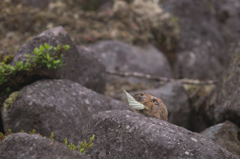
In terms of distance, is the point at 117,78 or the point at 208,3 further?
the point at 208,3

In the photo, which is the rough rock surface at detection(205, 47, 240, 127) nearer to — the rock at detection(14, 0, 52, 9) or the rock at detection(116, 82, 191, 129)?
the rock at detection(116, 82, 191, 129)

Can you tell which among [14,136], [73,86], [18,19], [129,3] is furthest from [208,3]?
[14,136]

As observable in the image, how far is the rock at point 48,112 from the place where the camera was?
413 cm

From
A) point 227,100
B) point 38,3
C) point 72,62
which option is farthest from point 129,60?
point 38,3

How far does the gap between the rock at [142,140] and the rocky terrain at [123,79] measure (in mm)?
12

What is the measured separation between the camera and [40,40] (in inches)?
189

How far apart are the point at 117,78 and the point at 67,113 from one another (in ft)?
14.5

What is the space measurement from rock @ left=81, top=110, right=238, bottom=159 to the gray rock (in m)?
5.34

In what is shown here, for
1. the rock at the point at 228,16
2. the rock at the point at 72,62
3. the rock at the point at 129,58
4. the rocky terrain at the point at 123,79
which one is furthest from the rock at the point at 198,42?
the rock at the point at 72,62

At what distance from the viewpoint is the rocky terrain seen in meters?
2.85

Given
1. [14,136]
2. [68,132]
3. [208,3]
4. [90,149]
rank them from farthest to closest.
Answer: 1. [208,3]
2. [68,132]
3. [90,149]
4. [14,136]

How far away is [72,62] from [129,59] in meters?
4.07

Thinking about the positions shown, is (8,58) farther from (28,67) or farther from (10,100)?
(10,100)

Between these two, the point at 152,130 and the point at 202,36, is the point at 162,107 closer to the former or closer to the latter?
→ the point at 152,130
